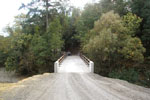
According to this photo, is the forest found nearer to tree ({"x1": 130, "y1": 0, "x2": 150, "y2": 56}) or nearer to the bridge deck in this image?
tree ({"x1": 130, "y1": 0, "x2": 150, "y2": 56})

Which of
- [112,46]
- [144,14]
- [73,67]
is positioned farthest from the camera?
[144,14]

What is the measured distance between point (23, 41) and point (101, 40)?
11.4 meters

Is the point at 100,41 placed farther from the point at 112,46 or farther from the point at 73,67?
the point at 73,67

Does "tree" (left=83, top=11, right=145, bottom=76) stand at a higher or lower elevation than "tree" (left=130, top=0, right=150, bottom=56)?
lower

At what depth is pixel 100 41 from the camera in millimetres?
13938

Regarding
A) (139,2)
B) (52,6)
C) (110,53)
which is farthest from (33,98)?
(139,2)

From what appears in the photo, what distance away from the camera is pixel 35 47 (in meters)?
17.9

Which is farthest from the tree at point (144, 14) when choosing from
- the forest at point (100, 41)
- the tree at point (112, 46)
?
the tree at point (112, 46)

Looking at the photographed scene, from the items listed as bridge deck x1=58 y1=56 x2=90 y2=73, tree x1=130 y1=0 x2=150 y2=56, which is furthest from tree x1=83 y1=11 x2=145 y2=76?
tree x1=130 y1=0 x2=150 y2=56

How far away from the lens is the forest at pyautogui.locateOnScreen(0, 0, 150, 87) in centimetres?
1441

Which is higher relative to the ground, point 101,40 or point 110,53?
point 101,40

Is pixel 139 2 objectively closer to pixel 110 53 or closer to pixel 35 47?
pixel 110 53

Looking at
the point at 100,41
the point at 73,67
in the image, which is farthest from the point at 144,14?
the point at 73,67

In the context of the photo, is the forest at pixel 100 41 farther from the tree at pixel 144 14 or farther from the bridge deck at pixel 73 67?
the bridge deck at pixel 73 67
